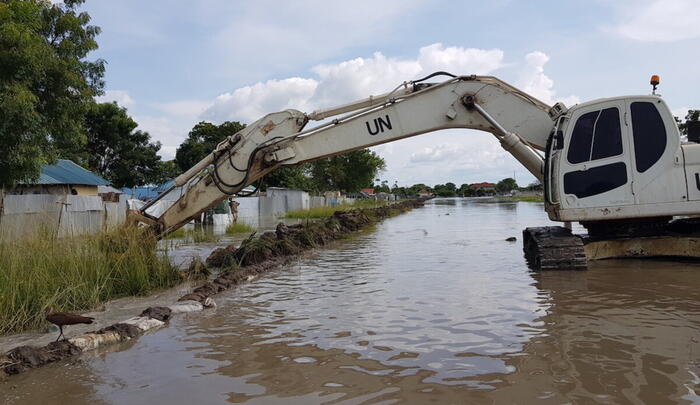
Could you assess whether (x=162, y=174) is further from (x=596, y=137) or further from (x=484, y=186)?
(x=484, y=186)

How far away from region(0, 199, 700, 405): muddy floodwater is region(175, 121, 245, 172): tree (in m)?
47.6

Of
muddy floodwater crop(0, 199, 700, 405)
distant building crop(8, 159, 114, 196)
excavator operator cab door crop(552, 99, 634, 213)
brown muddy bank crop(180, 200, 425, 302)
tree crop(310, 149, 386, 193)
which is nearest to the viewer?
muddy floodwater crop(0, 199, 700, 405)

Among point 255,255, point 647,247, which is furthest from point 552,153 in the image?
point 255,255

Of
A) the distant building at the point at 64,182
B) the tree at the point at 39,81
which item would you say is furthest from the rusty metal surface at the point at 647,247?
the distant building at the point at 64,182

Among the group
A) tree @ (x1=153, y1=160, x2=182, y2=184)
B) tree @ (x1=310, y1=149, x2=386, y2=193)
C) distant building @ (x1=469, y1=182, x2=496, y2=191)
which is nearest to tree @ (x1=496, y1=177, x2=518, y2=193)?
distant building @ (x1=469, y1=182, x2=496, y2=191)

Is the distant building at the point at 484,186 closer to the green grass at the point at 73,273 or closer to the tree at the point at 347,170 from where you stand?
the tree at the point at 347,170

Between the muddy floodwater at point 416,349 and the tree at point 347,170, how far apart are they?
49445 mm

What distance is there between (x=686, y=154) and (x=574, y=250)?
7.70 feet

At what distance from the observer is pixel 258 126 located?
952 centimetres

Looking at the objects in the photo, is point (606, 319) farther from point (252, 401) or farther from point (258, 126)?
point (258, 126)

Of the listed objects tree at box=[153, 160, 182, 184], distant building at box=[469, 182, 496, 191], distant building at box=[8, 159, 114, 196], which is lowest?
distant building at box=[8, 159, 114, 196]

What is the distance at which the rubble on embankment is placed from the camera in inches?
180

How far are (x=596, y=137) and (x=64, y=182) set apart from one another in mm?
26719

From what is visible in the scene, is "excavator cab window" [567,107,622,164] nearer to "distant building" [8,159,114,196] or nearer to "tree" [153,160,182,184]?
"distant building" [8,159,114,196]
